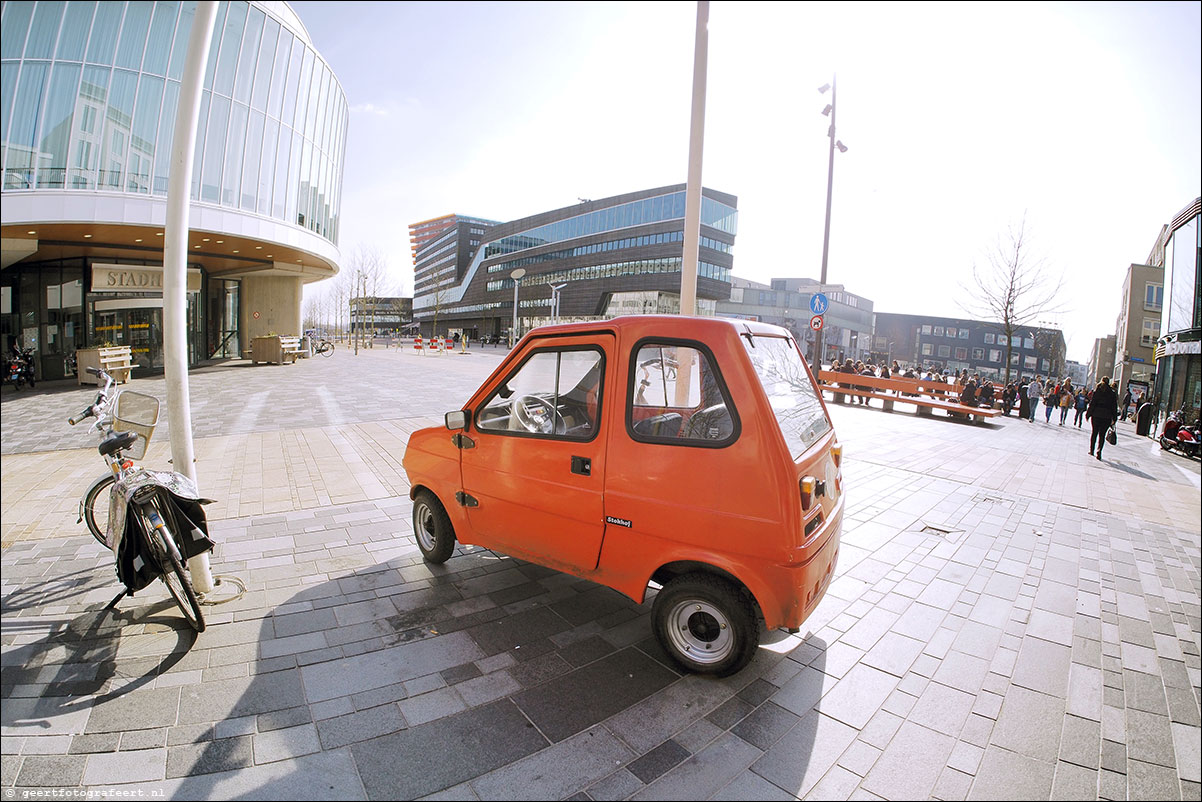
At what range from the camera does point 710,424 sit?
2990 mm

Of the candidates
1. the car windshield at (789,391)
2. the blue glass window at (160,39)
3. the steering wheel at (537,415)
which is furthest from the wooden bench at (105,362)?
the car windshield at (789,391)

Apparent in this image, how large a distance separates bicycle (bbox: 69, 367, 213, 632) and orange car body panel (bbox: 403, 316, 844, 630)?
1781 millimetres

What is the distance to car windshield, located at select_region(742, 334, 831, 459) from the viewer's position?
303 cm

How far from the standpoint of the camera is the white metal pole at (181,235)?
3279mm

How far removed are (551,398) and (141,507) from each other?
263cm

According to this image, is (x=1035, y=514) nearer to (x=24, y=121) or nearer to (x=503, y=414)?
(x=503, y=414)

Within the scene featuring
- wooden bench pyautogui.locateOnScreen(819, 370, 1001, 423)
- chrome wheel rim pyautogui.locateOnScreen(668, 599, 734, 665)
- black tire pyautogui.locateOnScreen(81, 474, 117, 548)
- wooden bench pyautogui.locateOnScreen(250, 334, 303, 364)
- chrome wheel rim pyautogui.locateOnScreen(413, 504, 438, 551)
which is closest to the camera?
chrome wheel rim pyautogui.locateOnScreen(668, 599, 734, 665)

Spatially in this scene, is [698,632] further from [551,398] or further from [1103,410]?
[1103,410]

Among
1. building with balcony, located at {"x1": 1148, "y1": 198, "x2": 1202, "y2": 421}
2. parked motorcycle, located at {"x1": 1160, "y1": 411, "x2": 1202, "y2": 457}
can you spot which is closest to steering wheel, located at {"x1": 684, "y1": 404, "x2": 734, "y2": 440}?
parked motorcycle, located at {"x1": 1160, "y1": 411, "x2": 1202, "y2": 457}

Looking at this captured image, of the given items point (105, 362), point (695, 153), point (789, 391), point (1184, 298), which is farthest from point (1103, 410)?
point (105, 362)

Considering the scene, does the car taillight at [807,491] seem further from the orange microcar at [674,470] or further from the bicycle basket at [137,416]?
the bicycle basket at [137,416]

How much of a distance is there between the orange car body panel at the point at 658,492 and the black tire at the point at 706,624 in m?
0.11

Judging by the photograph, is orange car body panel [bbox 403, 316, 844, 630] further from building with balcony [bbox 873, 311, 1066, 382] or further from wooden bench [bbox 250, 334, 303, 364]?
building with balcony [bbox 873, 311, 1066, 382]

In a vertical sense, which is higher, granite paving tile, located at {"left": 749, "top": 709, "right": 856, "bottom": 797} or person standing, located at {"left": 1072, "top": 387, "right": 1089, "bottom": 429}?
person standing, located at {"left": 1072, "top": 387, "right": 1089, "bottom": 429}
